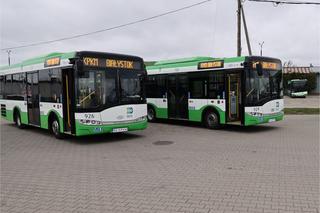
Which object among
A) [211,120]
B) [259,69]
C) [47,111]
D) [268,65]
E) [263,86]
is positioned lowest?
[211,120]

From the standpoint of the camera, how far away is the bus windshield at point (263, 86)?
13316 mm

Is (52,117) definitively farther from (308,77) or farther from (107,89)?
(308,77)

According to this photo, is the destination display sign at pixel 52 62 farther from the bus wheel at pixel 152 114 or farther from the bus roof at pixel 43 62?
the bus wheel at pixel 152 114

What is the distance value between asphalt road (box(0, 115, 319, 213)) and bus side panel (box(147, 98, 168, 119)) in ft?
15.4

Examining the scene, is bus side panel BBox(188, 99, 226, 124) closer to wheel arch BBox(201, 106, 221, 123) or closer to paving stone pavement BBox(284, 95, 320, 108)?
wheel arch BBox(201, 106, 221, 123)

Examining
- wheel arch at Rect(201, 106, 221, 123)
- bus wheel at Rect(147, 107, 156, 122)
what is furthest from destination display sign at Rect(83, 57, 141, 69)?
bus wheel at Rect(147, 107, 156, 122)

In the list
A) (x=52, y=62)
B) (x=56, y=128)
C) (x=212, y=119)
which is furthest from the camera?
(x=212, y=119)

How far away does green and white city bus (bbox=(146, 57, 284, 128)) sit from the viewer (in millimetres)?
13336

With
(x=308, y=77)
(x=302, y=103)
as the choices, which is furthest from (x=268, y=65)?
(x=308, y=77)

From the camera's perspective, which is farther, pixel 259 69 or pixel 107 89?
pixel 259 69

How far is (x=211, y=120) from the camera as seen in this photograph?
14.6 meters

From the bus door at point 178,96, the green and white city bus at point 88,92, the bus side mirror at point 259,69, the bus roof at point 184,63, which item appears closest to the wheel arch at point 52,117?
the green and white city bus at point 88,92

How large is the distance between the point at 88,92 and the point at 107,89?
0.65 m

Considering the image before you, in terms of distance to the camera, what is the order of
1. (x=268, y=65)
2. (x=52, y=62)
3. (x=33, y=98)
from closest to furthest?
(x=52, y=62) < (x=33, y=98) < (x=268, y=65)
